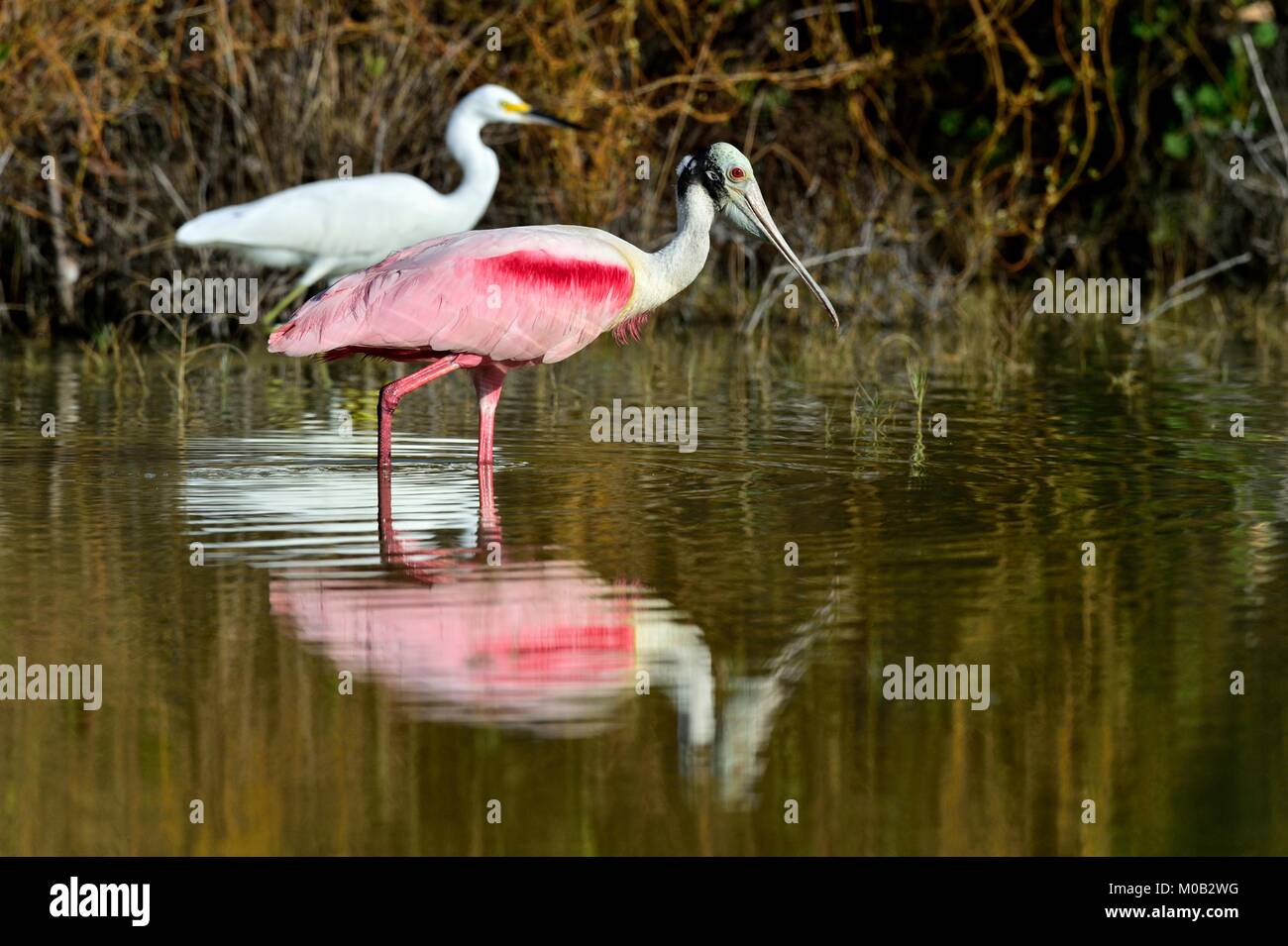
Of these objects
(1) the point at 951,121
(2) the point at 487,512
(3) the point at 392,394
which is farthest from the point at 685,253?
(1) the point at 951,121

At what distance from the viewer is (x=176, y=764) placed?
4.89 meters

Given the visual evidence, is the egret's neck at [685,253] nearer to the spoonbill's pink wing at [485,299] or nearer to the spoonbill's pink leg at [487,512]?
the spoonbill's pink wing at [485,299]

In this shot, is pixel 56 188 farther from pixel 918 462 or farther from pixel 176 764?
pixel 176 764

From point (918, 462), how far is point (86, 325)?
26.9 ft

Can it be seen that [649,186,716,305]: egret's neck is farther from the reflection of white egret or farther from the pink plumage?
the reflection of white egret

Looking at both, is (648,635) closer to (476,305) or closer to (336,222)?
(476,305)

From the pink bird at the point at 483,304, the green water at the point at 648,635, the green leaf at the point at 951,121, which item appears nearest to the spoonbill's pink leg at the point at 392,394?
the pink bird at the point at 483,304

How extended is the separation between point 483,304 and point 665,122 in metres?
9.92

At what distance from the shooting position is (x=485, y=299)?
365 inches

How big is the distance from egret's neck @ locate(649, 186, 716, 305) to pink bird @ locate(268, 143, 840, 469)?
0.04 feet

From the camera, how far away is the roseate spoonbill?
14.1m

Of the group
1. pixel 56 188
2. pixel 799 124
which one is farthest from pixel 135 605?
pixel 799 124
